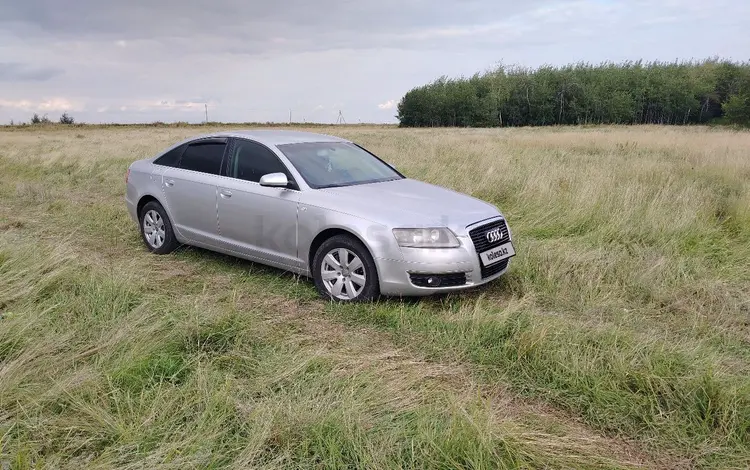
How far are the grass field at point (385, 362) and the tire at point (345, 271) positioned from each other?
0.53 ft

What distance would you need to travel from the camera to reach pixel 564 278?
216 inches

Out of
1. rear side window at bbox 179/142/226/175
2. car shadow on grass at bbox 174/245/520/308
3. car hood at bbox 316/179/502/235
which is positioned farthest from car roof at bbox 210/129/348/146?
car shadow on grass at bbox 174/245/520/308

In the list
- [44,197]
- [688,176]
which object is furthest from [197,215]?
[688,176]

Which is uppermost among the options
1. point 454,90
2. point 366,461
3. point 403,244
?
point 454,90

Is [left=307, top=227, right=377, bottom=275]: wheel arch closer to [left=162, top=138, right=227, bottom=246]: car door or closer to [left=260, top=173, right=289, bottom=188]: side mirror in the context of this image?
[left=260, top=173, right=289, bottom=188]: side mirror

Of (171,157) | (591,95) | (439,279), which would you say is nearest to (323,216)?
(439,279)

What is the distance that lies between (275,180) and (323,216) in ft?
1.94

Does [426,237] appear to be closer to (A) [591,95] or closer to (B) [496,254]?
(B) [496,254]

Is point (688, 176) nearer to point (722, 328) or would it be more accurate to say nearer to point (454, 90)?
point (722, 328)

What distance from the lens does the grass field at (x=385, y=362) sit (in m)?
2.76

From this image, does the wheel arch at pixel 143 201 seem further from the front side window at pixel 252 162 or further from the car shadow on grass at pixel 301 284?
the front side window at pixel 252 162

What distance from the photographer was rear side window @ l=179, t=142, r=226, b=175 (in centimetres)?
612

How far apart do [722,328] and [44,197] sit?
452 inches

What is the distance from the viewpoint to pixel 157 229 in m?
6.82
